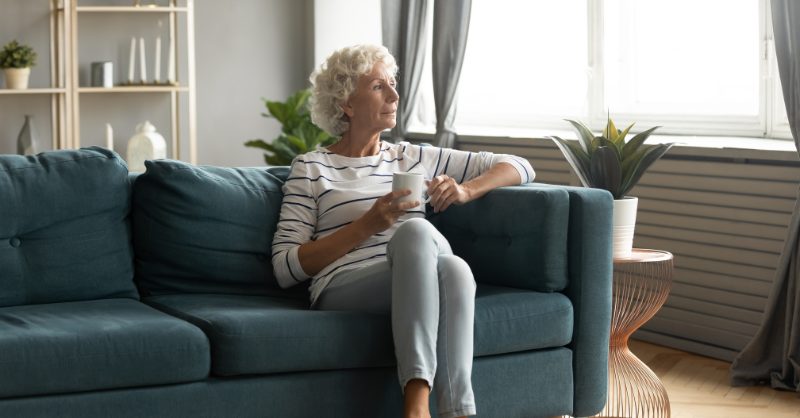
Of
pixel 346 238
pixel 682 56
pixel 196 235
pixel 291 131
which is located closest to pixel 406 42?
pixel 291 131

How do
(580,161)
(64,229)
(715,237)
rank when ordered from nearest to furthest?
(64,229)
(580,161)
(715,237)

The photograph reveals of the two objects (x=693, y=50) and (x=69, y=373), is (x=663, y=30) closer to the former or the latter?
(x=693, y=50)

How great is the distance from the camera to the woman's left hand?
2.80 m

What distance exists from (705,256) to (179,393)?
2258 mm

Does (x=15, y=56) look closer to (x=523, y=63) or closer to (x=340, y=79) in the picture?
(x=523, y=63)

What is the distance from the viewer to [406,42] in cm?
521

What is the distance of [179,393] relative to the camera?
7.53 feet

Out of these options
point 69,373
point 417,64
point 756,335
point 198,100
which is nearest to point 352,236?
point 69,373

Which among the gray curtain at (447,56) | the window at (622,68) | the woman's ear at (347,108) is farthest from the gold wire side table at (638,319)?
the gray curtain at (447,56)

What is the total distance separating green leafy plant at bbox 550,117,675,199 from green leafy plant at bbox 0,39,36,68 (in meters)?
2.85

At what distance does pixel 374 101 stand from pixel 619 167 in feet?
2.39

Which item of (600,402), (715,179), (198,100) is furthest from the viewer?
(198,100)

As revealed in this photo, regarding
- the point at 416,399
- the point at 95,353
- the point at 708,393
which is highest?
the point at 95,353

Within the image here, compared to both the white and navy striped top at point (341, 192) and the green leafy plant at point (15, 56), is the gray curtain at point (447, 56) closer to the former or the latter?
the green leafy plant at point (15, 56)
